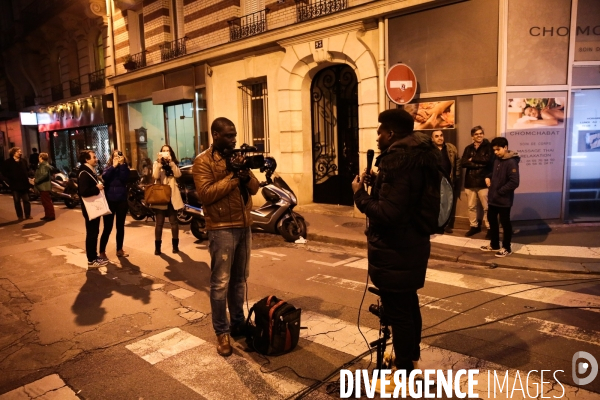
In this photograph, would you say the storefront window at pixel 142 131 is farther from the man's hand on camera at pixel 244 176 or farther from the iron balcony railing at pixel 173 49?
the man's hand on camera at pixel 244 176

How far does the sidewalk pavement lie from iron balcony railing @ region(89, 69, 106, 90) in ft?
50.2

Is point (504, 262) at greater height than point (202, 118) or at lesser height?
lesser

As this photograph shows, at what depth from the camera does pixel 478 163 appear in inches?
322

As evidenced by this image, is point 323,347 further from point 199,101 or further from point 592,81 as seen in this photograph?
point 199,101

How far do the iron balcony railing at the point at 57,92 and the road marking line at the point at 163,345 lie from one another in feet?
79.1

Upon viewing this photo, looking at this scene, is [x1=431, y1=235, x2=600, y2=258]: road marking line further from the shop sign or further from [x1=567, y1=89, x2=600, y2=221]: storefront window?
the shop sign

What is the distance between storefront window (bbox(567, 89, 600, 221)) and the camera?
9031 millimetres

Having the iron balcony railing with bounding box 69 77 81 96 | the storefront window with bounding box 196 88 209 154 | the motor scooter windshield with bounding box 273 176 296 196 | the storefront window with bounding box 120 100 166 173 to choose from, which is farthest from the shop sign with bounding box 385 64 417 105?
the iron balcony railing with bounding box 69 77 81 96

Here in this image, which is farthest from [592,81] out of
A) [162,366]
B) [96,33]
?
[96,33]

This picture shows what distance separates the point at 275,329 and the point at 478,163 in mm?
5781

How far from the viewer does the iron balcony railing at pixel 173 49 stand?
53.0ft

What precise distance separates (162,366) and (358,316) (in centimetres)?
194

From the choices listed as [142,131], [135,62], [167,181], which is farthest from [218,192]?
[142,131]

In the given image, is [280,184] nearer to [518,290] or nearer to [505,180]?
[505,180]
